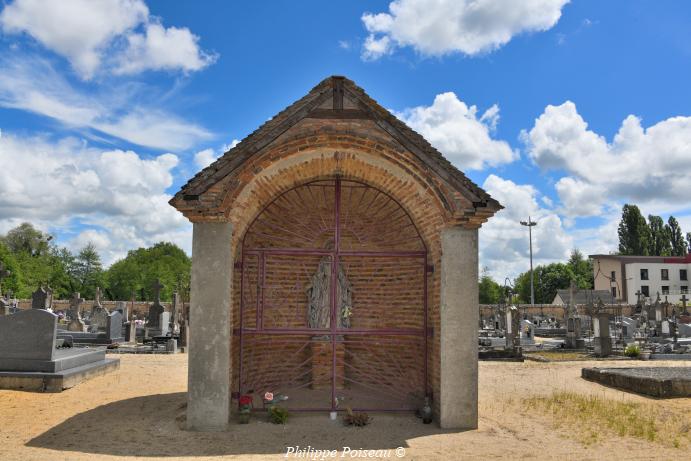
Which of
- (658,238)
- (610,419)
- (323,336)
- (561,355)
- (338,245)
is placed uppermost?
(658,238)

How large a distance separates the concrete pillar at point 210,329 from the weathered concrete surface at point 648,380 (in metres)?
8.48

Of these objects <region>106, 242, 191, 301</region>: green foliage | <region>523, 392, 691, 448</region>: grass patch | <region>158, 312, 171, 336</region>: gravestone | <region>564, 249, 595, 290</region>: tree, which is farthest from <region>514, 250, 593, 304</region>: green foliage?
<region>523, 392, 691, 448</region>: grass patch

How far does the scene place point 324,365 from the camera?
10.9 m

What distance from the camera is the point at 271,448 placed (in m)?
6.66

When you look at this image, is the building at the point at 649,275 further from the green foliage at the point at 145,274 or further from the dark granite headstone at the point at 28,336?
the dark granite headstone at the point at 28,336

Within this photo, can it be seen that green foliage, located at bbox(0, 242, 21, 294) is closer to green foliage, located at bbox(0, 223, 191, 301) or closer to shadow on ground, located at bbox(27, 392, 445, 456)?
green foliage, located at bbox(0, 223, 191, 301)

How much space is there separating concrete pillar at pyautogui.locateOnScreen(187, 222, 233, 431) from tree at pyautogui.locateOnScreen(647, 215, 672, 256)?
7151cm

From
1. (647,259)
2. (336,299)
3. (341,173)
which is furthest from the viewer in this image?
(647,259)

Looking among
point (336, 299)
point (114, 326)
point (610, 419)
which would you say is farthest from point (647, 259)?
point (336, 299)

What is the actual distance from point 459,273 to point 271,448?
3658mm

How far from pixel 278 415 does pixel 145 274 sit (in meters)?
65.1

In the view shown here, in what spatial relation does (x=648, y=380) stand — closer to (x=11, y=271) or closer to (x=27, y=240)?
(x=11, y=271)

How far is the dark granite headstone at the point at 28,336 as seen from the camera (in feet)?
33.5

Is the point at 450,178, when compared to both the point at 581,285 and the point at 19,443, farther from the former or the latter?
the point at 581,285
